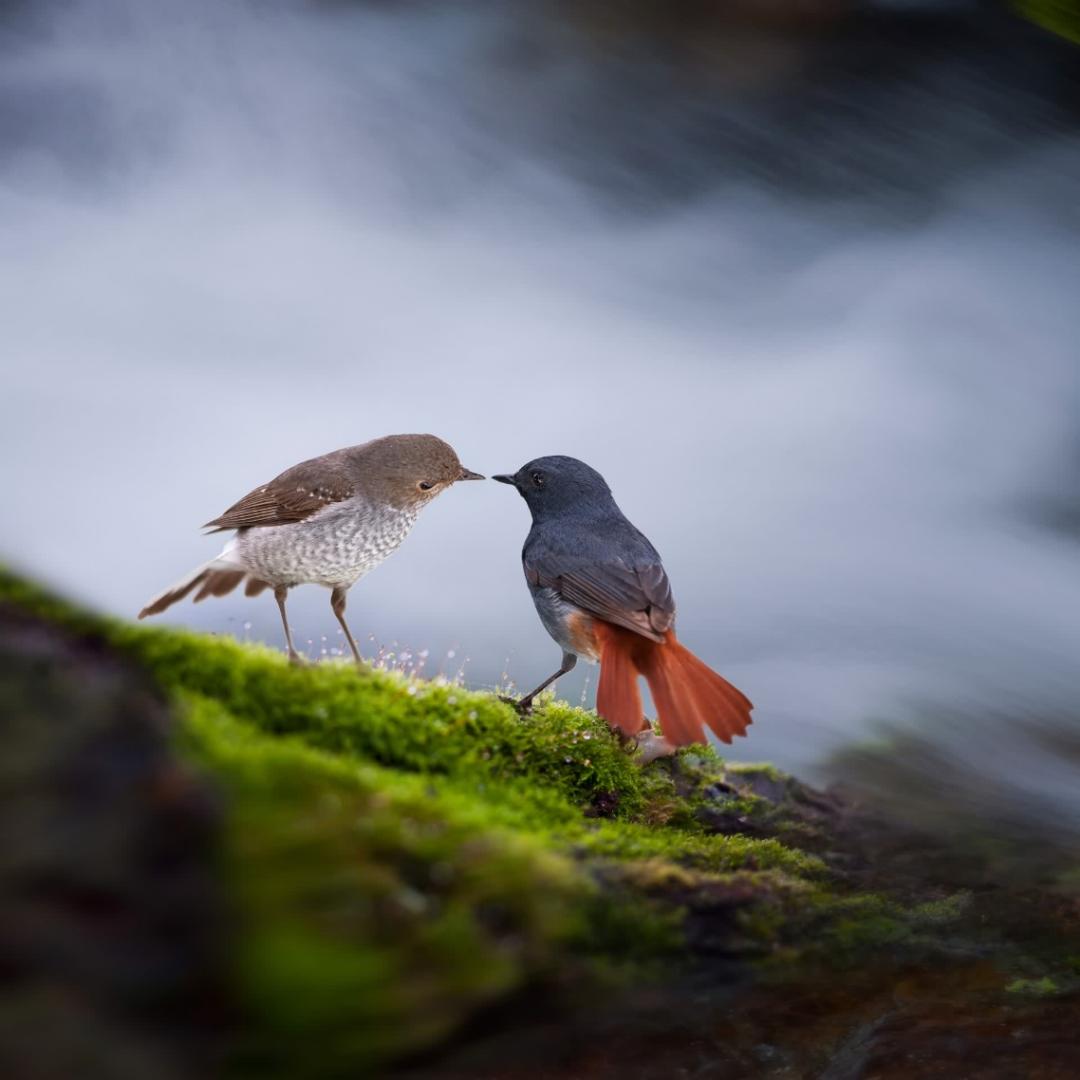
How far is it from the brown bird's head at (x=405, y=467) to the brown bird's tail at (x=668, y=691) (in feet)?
2.05

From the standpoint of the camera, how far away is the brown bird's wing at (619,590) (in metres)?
2.81

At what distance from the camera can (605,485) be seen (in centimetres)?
336

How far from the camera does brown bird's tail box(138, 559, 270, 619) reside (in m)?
3.01

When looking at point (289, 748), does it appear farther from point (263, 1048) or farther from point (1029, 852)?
point (1029, 852)

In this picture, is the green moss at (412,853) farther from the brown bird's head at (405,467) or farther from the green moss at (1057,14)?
the green moss at (1057,14)

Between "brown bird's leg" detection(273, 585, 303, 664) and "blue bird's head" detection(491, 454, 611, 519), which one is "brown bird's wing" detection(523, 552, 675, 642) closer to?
"blue bird's head" detection(491, 454, 611, 519)

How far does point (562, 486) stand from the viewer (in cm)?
332

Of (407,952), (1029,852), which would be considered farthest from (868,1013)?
(407,952)

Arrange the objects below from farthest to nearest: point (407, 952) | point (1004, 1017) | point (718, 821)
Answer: point (718, 821)
point (1004, 1017)
point (407, 952)

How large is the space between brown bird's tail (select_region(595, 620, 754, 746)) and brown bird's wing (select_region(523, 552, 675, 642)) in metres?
0.05

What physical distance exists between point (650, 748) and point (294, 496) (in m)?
1.15

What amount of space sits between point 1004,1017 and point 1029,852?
47cm

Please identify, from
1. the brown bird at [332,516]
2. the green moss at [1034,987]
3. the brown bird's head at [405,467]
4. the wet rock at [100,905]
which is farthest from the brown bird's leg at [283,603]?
the green moss at [1034,987]

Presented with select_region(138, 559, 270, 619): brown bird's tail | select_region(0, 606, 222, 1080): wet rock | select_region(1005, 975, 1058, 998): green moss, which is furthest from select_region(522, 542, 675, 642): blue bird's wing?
select_region(0, 606, 222, 1080): wet rock
